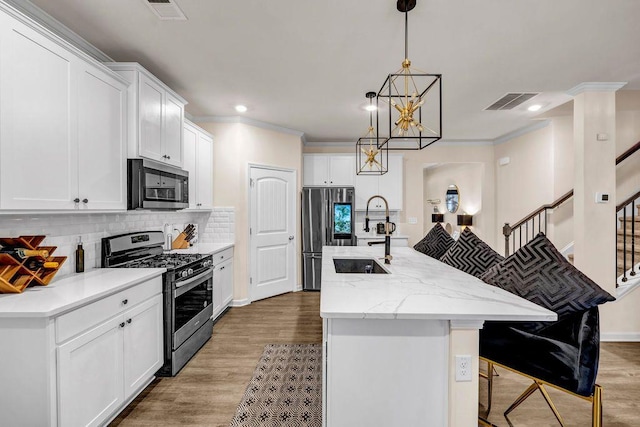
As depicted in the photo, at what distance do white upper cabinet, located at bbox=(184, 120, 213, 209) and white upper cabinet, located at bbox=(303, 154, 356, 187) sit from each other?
193 centimetres

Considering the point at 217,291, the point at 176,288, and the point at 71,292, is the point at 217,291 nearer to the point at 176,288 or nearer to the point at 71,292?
the point at 176,288

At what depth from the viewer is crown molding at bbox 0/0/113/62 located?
2002 mm

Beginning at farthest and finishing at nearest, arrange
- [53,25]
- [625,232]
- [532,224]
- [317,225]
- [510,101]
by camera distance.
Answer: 1. [317,225]
2. [532,224]
3. [510,101]
4. [625,232]
5. [53,25]

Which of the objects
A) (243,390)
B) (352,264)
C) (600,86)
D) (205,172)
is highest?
(600,86)

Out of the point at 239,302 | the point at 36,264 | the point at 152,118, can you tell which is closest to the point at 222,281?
the point at 239,302

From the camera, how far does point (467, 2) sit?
2.03 meters

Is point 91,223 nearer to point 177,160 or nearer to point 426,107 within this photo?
point 177,160

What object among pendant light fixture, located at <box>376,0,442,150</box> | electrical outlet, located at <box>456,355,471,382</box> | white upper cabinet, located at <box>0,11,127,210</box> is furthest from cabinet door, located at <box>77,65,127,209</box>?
electrical outlet, located at <box>456,355,471,382</box>

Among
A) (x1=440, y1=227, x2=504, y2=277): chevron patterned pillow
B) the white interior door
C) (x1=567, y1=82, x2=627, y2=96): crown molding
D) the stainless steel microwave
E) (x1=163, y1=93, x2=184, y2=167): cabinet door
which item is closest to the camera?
(x1=440, y1=227, x2=504, y2=277): chevron patterned pillow

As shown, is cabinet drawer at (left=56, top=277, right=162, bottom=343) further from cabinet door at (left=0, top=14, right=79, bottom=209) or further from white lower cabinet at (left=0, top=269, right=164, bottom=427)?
cabinet door at (left=0, top=14, right=79, bottom=209)

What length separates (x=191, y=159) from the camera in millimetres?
3840

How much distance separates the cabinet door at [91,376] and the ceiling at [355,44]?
2.10 m

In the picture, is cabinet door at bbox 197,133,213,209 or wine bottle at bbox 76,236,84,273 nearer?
wine bottle at bbox 76,236,84,273

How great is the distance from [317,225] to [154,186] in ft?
9.96
